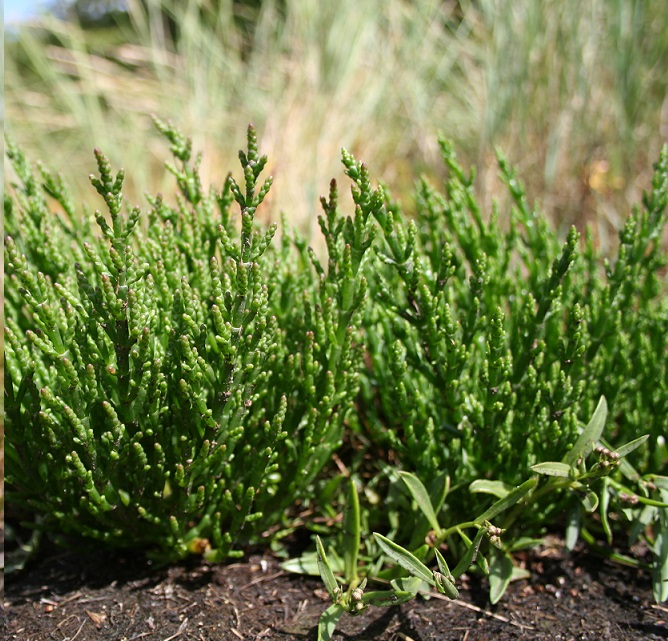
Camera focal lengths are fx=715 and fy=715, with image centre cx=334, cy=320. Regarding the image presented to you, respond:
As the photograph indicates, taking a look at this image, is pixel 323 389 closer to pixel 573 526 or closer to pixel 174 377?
pixel 174 377

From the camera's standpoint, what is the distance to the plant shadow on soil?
5.52 ft

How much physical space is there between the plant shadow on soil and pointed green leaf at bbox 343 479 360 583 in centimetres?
10

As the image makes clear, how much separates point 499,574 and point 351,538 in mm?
377

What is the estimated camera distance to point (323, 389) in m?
1.83

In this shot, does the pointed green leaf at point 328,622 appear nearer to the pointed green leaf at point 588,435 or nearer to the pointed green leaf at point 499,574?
the pointed green leaf at point 499,574

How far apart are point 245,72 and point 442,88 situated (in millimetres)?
2198

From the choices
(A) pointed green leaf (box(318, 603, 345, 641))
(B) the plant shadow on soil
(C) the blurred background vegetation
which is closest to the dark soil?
(B) the plant shadow on soil

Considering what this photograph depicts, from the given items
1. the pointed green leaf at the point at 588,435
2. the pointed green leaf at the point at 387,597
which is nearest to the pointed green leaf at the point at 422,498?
the pointed green leaf at the point at 387,597

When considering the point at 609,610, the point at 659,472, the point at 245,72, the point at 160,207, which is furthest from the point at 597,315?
the point at 245,72

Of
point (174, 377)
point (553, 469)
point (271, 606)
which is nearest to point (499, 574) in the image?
point (553, 469)

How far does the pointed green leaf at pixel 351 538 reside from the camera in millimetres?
1755

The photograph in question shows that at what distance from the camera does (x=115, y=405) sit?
1.67 meters

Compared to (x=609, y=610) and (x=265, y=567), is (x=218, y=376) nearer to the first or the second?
(x=265, y=567)

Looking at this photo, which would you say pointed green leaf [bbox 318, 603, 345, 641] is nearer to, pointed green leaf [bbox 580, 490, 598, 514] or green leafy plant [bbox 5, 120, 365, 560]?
green leafy plant [bbox 5, 120, 365, 560]
